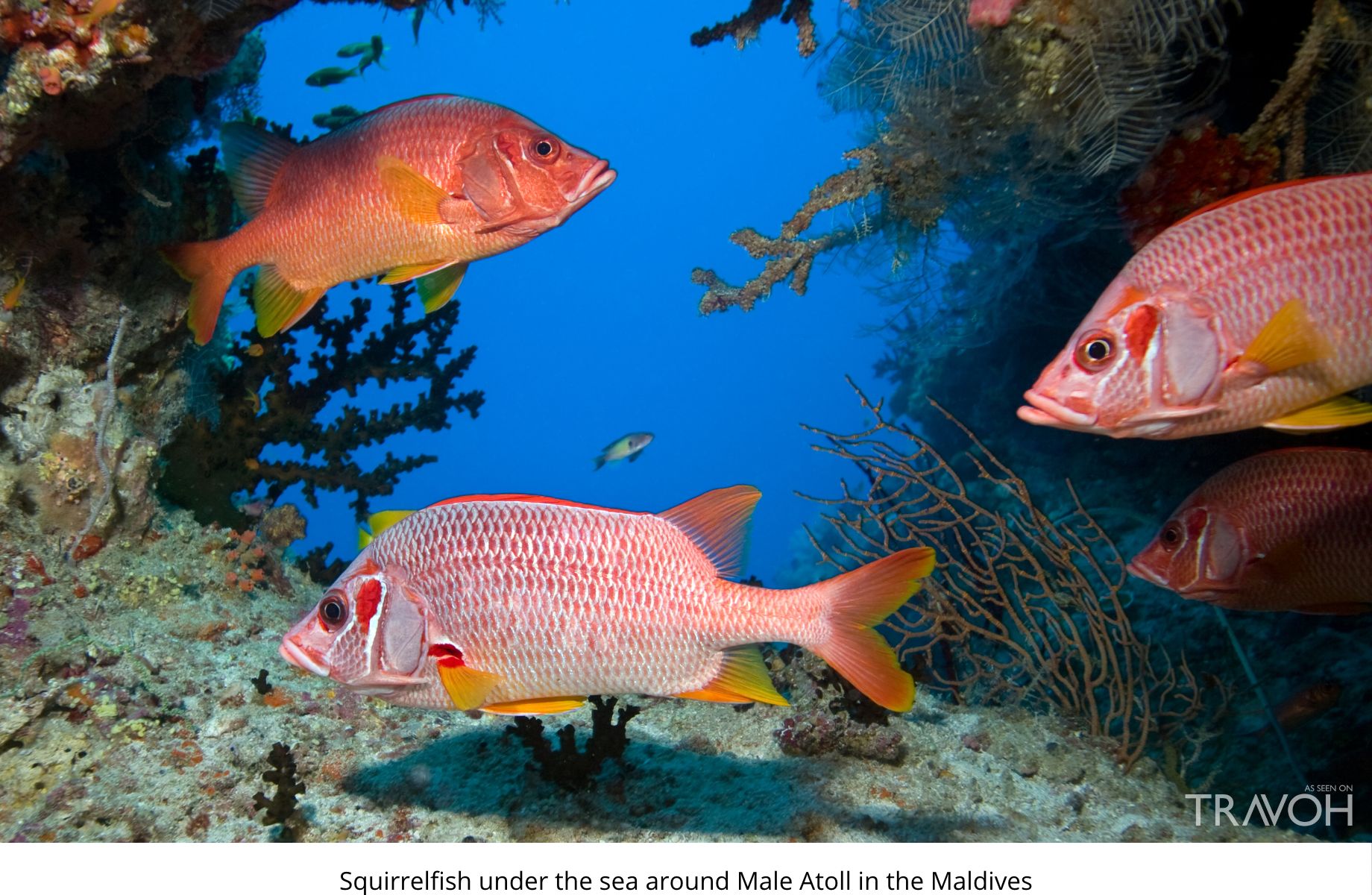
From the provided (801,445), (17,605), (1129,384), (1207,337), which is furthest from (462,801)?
(801,445)

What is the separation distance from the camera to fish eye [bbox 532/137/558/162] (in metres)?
3.02

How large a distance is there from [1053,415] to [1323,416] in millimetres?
978

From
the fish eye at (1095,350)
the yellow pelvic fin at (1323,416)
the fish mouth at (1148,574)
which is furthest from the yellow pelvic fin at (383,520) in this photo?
the fish mouth at (1148,574)

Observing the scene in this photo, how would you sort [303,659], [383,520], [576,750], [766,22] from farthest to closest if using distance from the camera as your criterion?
[766,22], [576,750], [383,520], [303,659]

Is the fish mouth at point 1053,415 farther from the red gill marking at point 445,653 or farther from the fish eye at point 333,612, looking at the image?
the fish eye at point 333,612

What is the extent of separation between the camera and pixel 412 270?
3266mm

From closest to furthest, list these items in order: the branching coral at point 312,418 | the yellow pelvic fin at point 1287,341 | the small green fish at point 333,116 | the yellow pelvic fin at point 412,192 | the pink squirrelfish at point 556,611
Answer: the yellow pelvic fin at point 1287,341 → the pink squirrelfish at point 556,611 → the yellow pelvic fin at point 412,192 → the branching coral at point 312,418 → the small green fish at point 333,116

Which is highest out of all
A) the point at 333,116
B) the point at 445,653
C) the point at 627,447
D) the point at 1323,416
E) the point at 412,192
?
the point at 333,116

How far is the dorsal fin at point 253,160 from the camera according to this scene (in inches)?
131

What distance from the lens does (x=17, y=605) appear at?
12.5ft

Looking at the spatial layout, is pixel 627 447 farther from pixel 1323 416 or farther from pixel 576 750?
pixel 1323 416

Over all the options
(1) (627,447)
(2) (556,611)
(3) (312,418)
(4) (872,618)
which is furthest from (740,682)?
(1) (627,447)

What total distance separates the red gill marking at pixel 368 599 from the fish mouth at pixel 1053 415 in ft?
7.45
